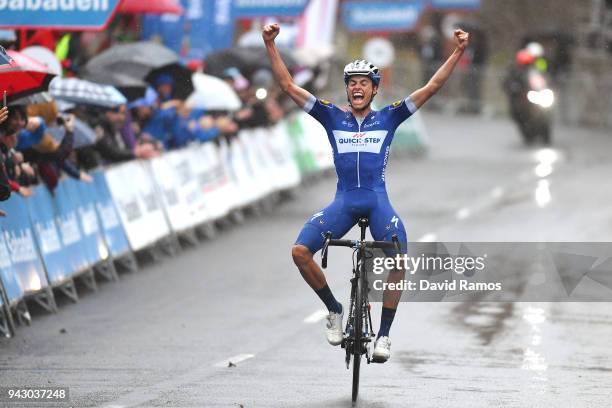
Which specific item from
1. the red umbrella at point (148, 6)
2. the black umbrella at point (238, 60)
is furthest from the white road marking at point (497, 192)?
the red umbrella at point (148, 6)

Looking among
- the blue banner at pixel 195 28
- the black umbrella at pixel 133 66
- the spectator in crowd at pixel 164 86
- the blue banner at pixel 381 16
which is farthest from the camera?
the blue banner at pixel 381 16

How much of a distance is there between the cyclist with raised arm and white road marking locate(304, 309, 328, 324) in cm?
373

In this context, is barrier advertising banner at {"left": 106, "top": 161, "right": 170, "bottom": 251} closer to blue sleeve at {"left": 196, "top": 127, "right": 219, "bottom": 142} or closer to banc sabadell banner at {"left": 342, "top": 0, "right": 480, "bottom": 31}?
blue sleeve at {"left": 196, "top": 127, "right": 219, "bottom": 142}

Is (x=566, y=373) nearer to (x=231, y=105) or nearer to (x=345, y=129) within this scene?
(x=345, y=129)

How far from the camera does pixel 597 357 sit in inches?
505

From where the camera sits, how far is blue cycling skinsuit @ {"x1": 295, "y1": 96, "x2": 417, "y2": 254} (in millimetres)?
11188

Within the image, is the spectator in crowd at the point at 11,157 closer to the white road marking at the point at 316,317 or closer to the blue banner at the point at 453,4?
the white road marking at the point at 316,317

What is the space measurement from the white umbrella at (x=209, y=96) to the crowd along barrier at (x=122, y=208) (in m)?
0.61

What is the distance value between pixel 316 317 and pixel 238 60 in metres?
11.5

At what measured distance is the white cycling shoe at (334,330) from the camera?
1111 cm

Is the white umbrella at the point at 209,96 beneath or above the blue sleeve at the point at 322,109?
above

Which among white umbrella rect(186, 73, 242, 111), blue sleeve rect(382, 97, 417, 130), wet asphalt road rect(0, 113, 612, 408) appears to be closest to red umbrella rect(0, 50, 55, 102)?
wet asphalt road rect(0, 113, 612, 408)

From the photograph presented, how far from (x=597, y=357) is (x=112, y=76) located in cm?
853

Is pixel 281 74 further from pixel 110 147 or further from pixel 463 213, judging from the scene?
pixel 463 213
